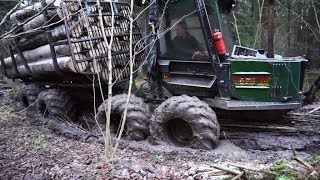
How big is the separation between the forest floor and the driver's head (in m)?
1.78

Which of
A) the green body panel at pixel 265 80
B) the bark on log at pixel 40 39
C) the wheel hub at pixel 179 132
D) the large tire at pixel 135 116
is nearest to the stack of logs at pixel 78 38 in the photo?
the bark on log at pixel 40 39

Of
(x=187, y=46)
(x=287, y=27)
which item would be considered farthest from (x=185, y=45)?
(x=287, y=27)

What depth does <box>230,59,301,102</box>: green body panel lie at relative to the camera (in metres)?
5.43

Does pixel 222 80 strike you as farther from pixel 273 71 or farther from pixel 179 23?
pixel 179 23

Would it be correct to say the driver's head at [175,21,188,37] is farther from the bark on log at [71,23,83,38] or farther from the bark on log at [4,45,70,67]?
the bark on log at [4,45,70,67]

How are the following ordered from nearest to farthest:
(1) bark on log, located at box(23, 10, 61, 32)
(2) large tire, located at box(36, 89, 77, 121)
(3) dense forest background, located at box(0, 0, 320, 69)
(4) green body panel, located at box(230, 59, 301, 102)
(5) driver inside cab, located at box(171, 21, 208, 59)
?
1. (4) green body panel, located at box(230, 59, 301, 102)
2. (5) driver inside cab, located at box(171, 21, 208, 59)
3. (1) bark on log, located at box(23, 10, 61, 32)
4. (2) large tire, located at box(36, 89, 77, 121)
5. (3) dense forest background, located at box(0, 0, 320, 69)

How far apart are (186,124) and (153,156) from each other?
2.82 ft

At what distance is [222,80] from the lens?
5.54 m

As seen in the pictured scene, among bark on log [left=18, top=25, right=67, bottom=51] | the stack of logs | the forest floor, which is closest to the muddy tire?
bark on log [left=18, top=25, right=67, bottom=51]

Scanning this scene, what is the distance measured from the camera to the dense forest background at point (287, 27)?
12.3 metres

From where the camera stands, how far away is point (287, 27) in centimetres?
1398

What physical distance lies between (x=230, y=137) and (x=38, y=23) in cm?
426

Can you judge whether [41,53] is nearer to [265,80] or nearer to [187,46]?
[187,46]

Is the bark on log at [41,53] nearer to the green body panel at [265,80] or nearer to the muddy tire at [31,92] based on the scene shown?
the muddy tire at [31,92]
